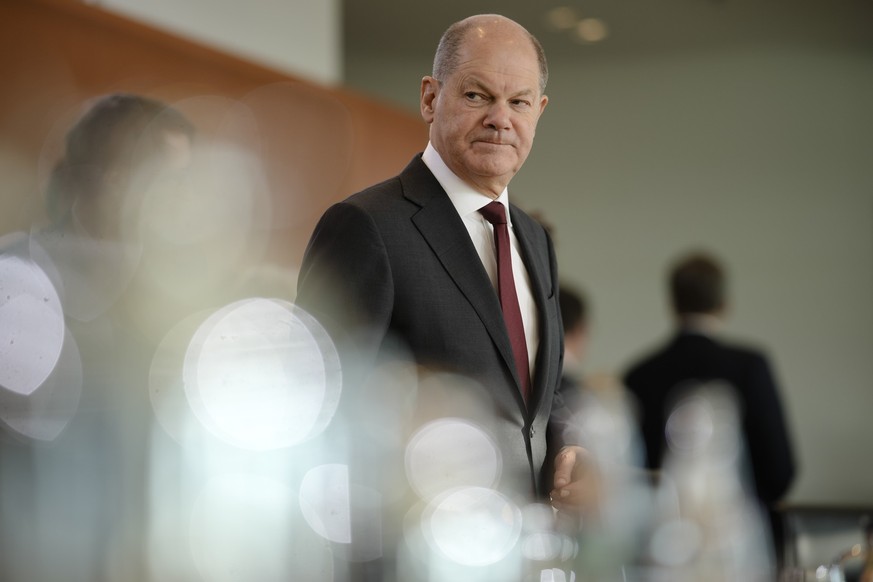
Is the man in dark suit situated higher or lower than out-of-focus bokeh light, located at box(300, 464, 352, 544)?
higher

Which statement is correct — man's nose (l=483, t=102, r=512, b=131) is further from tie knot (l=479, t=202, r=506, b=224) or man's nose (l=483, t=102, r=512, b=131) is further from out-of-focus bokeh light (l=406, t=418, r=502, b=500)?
out-of-focus bokeh light (l=406, t=418, r=502, b=500)

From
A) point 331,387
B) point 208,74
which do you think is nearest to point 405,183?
point 331,387

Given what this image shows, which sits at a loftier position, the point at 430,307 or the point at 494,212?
the point at 494,212

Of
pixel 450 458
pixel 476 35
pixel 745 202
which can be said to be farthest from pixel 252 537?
pixel 745 202

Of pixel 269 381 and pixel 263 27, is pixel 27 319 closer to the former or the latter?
pixel 269 381

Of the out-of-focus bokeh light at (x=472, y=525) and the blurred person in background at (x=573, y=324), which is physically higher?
the blurred person in background at (x=573, y=324)

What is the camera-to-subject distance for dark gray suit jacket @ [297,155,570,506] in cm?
118

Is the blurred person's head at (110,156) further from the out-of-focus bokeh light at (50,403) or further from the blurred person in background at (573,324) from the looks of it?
the blurred person in background at (573,324)

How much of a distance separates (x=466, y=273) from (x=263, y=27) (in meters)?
2.91

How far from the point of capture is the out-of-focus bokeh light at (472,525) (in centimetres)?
109

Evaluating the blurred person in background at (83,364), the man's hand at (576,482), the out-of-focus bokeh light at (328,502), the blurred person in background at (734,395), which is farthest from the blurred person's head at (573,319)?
the out-of-focus bokeh light at (328,502)

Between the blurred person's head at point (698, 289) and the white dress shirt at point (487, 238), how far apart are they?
6.22ft

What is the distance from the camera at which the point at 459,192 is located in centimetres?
126

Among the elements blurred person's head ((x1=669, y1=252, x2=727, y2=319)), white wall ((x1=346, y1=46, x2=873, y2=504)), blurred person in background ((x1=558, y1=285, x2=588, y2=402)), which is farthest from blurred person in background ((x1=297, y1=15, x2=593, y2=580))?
white wall ((x1=346, y1=46, x2=873, y2=504))
